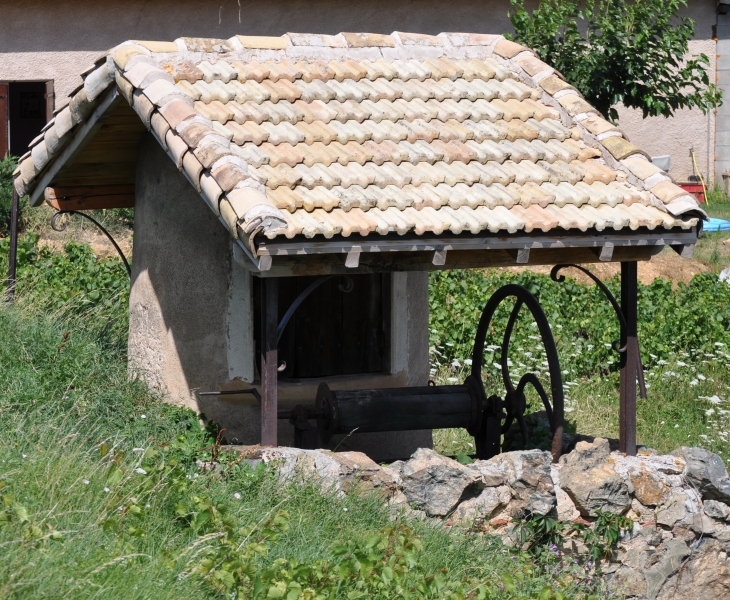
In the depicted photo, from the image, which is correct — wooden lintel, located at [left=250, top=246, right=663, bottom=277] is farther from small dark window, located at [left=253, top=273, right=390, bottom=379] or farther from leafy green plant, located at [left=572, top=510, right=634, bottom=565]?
small dark window, located at [left=253, top=273, right=390, bottom=379]

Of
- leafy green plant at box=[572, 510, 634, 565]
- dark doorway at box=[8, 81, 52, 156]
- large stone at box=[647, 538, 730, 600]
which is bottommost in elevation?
large stone at box=[647, 538, 730, 600]

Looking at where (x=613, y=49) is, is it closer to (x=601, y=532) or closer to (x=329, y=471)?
(x=601, y=532)

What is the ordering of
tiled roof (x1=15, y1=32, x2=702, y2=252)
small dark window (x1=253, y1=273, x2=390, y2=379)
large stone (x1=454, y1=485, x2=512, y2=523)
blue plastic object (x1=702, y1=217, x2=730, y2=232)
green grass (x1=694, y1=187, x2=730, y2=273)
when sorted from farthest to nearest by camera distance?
1. blue plastic object (x1=702, y1=217, x2=730, y2=232)
2. green grass (x1=694, y1=187, x2=730, y2=273)
3. small dark window (x1=253, y1=273, x2=390, y2=379)
4. large stone (x1=454, y1=485, x2=512, y2=523)
5. tiled roof (x1=15, y1=32, x2=702, y2=252)

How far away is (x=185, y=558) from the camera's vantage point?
4328 mm

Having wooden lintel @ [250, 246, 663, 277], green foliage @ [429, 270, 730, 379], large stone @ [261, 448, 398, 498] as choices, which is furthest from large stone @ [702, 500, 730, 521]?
green foliage @ [429, 270, 730, 379]

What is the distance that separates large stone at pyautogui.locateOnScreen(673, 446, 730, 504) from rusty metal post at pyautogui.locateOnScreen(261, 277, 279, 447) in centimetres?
270

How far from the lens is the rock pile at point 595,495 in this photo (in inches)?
231

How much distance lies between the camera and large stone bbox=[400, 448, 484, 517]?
5891 millimetres

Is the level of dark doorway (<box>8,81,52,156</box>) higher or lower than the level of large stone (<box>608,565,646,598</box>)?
higher

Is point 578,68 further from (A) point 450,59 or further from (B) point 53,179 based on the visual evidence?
(B) point 53,179

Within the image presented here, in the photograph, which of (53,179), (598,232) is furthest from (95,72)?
(598,232)

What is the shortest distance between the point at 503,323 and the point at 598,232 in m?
5.25

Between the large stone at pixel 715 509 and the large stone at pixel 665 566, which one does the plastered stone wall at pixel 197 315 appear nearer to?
the large stone at pixel 665 566

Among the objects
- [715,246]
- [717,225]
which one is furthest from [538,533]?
[717,225]
